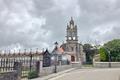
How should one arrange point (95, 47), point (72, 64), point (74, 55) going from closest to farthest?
1. point (72, 64)
2. point (74, 55)
3. point (95, 47)

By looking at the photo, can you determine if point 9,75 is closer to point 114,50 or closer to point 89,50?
point 114,50

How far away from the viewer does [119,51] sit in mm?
74938

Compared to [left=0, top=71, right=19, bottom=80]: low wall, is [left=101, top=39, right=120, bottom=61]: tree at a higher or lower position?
higher

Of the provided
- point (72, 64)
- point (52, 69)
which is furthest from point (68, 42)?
point (52, 69)

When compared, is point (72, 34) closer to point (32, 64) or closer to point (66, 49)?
point (66, 49)

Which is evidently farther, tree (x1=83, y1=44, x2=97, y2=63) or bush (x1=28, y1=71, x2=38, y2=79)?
tree (x1=83, y1=44, x2=97, y2=63)

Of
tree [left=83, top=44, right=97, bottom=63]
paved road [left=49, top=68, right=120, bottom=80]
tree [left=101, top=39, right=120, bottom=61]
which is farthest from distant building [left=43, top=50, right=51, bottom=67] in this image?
tree [left=83, top=44, right=97, bottom=63]

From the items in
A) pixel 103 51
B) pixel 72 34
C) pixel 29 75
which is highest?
pixel 72 34

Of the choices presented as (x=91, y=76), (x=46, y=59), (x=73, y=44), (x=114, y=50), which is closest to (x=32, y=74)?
(x=91, y=76)

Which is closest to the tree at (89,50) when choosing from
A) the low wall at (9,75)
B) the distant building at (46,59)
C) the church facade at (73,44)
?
the church facade at (73,44)

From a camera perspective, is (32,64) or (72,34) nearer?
(32,64)

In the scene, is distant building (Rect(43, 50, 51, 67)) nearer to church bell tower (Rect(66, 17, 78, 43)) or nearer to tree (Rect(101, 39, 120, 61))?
tree (Rect(101, 39, 120, 61))

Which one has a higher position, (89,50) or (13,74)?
(89,50)

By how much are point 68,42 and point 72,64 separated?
137 ft
